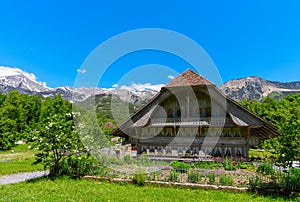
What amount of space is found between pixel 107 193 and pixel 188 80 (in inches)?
501

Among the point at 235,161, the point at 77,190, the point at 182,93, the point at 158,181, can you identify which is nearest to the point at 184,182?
the point at 158,181

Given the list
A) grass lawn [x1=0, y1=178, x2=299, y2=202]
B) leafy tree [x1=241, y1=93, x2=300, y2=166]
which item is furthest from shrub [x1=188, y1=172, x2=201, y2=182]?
leafy tree [x1=241, y1=93, x2=300, y2=166]

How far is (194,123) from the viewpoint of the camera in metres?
19.8

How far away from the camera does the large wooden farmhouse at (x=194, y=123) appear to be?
19219 mm

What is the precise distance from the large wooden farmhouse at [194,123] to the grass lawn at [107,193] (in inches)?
350

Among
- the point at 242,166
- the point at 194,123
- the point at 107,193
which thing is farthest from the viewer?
the point at 194,123

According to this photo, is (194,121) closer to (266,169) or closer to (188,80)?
(188,80)

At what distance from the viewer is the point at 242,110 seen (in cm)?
1869

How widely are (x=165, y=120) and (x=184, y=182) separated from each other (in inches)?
389

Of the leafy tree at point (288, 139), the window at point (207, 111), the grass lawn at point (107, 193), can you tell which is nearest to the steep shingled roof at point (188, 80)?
the window at point (207, 111)

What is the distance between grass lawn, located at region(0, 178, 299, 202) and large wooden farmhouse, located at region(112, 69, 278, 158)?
8885 millimetres

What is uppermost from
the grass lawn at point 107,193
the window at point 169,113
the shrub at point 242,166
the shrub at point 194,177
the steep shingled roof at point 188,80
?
the steep shingled roof at point 188,80

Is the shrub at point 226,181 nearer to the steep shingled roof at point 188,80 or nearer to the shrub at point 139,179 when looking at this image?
the shrub at point 139,179

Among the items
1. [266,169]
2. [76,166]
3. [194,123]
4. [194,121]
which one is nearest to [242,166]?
[266,169]
